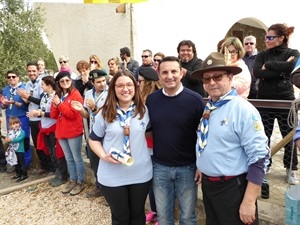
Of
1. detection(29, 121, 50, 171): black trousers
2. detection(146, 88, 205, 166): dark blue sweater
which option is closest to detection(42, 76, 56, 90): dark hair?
detection(29, 121, 50, 171): black trousers

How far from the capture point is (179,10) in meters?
7.84

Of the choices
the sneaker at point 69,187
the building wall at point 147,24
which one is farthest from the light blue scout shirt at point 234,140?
the building wall at point 147,24

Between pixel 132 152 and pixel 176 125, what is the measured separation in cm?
45

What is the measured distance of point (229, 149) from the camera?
1.95 m

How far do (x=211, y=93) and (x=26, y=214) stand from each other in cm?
351

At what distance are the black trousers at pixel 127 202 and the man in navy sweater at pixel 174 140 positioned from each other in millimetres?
153

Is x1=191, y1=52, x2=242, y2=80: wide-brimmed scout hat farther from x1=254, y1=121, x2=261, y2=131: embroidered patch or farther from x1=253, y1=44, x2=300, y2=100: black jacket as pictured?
x1=253, y1=44, x2=300, y2=100: black jacket

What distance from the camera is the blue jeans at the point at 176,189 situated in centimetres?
248

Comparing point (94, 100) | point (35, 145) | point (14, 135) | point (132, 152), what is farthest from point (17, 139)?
point (132, 152)

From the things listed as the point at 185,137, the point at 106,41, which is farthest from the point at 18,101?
the point at 185,137

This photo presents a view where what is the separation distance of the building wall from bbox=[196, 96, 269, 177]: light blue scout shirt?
223 inches

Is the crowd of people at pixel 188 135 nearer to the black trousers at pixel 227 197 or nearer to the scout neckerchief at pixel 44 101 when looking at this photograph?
the black trousers at pixel 227 197

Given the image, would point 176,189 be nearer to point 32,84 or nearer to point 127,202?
point 127,202

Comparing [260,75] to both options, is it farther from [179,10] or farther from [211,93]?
[179,10]
